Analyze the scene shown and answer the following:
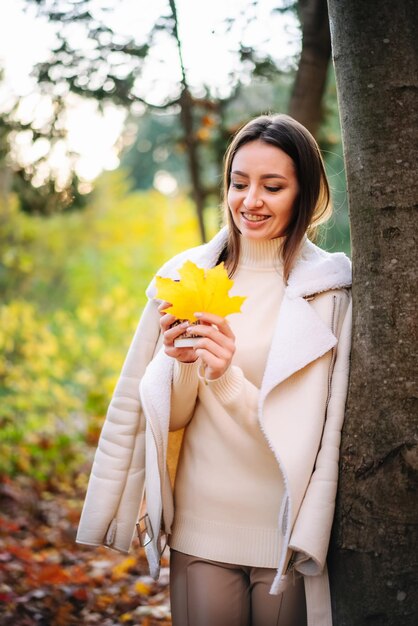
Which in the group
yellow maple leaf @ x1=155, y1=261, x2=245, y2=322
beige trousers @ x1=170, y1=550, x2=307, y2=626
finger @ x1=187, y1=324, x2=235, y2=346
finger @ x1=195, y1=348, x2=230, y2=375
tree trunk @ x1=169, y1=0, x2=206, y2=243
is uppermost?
tree trunk @ x1=169, y1=0, x2=206, y2=243

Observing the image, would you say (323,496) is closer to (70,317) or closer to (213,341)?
(213,341)

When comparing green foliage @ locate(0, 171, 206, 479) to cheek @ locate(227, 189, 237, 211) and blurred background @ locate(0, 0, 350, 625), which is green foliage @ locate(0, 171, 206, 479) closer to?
blurred background @ locate(0, 0, 350, 625)

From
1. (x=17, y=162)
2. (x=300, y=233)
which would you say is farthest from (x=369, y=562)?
(x=17, y=162)

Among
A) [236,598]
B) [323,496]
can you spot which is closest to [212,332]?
[323,496]

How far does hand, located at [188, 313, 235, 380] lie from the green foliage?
4.59m

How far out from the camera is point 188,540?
2.25 metres

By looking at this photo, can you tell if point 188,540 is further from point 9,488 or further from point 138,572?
point 9,488

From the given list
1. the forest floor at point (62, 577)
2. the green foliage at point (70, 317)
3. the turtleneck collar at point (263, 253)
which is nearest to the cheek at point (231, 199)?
the turtleneck collar at point (263, 253)

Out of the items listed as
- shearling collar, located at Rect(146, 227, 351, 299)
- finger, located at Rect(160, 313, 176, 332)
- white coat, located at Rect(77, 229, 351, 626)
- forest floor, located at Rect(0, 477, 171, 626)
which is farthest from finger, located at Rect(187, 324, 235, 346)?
forest floor, located at Rect(0, 477, 171, 626)

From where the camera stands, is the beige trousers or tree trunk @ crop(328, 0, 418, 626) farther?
the beige trousers

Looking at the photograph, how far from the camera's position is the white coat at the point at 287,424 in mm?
2021

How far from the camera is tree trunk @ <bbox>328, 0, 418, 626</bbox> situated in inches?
74.2

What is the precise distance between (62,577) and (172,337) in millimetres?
2479

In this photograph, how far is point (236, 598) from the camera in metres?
2.16
